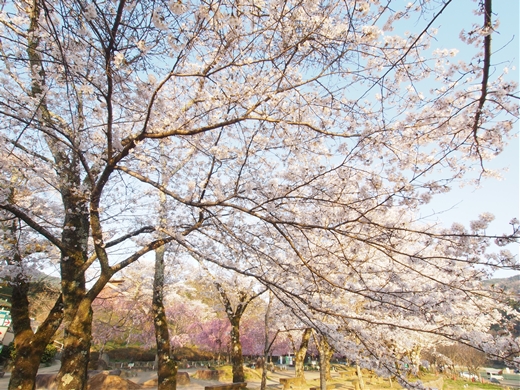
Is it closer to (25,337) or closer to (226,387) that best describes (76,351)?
(25,337)

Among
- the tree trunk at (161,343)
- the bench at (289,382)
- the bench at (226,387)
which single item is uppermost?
the tree trunk at (161,343)

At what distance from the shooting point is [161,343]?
745cm

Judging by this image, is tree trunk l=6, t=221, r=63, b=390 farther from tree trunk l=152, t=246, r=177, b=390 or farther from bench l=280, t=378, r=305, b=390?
bench l=280, t=378, r=305, b=390

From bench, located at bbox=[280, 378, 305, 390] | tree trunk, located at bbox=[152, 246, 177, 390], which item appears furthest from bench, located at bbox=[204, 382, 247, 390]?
bench, located at bbox=[280, 378, 305, 390]

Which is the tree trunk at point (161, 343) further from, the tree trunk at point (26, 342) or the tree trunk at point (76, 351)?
the tree trunk at point (76, 351)

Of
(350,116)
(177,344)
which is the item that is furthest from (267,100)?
(177,344)

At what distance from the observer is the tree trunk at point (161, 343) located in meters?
7.15

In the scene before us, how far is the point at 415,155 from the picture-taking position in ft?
11.3

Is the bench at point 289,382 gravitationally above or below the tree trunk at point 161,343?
below

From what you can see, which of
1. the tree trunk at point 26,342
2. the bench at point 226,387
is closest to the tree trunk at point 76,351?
the tree trunk at point 26,342

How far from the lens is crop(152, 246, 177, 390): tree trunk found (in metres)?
7.15

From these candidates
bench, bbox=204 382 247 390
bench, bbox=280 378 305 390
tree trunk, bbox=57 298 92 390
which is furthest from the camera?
bench, bbox=280 378 305 390

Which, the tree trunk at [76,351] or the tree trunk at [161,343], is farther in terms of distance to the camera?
Result: the tree trunk at [161,343]

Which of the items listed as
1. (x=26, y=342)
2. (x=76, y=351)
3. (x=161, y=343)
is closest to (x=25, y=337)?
(x=26, y=342)
